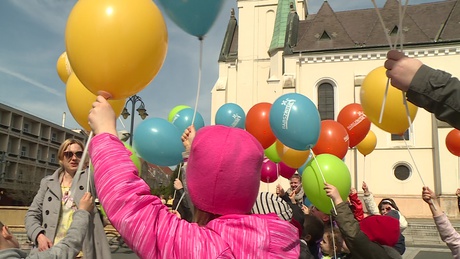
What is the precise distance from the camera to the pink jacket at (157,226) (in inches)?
46.7

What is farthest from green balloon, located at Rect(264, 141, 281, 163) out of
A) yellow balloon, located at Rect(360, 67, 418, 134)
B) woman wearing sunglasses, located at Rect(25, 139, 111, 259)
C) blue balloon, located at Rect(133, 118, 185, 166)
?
woman wearing sunglasses, located at Rect(25, 139, 111, 259)

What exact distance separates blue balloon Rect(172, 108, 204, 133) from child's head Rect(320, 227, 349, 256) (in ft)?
9.76

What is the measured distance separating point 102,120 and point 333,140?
4.67 meters

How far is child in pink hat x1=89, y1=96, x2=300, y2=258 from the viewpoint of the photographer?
3.91 ft

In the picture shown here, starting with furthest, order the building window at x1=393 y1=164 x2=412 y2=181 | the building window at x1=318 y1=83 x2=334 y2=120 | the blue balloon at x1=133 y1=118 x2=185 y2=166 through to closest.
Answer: the building window at x1=318 y1=83 x2=334 y2=120, the building window at x1=393 y1=164 x2=412 y2=181, the blue balloon at x1=133 y1=118 x2=185 y2=166

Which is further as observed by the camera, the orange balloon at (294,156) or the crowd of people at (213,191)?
the orange balloon at (294,156)

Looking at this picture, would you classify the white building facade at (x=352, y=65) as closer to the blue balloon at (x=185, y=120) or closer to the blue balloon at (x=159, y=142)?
the blue balloon at (x=185, y=120)

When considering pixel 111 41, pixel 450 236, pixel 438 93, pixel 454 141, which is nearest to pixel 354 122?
pixel 454 141

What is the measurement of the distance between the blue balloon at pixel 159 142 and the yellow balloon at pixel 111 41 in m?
3.05

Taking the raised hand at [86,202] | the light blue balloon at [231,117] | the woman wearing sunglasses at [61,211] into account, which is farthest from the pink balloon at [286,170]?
the raised hand at [86,202]

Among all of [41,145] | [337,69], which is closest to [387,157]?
[337,69]

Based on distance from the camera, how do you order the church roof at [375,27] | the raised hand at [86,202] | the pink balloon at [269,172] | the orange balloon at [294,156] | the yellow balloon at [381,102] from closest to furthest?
1. the raised hand at [86,202]
2. the yellow balloon at [381,102]
3. the orange balloon at [294,156]
4. the pink balloon at [269,172]
5. the church roof at [375,27]

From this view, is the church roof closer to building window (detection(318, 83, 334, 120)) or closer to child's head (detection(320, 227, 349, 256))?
building window (detection(318, 83, 334, 120))

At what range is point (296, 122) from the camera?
5.16m
